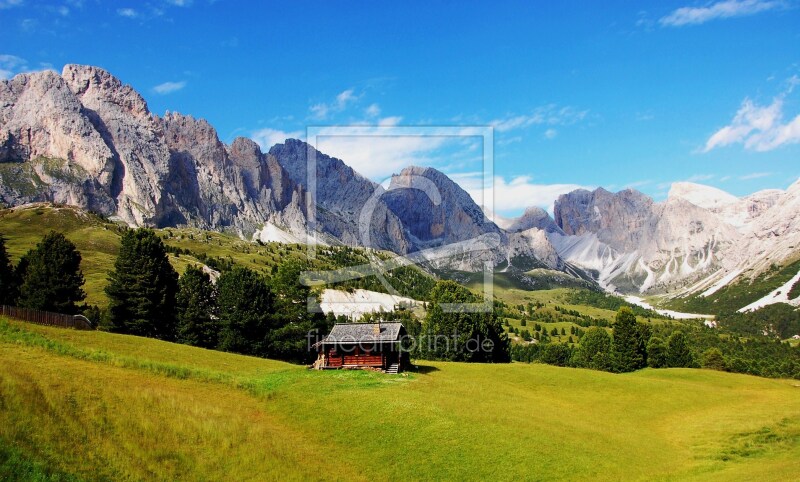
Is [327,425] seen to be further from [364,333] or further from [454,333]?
[454,333]

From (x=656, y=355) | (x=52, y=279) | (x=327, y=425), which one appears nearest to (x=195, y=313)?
(x=52, y=279)

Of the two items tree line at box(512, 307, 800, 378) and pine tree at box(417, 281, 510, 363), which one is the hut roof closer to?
pine tree at box(417, 281, 510, 363)

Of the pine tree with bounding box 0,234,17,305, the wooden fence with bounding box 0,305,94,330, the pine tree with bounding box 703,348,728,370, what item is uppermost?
the pine tree with bounding box 0,234,17,305

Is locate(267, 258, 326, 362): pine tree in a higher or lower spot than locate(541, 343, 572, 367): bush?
higher

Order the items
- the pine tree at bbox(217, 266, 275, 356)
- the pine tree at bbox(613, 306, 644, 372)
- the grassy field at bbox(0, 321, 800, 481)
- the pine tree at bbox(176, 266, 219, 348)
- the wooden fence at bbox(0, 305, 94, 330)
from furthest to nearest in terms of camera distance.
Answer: the pine tree at bbox(613, 306, 644, 372)
the pine tree at bbox(176, 266, 219, 348)
the pine tree at bbox(217, 266, 275, 356)
the wooden fence at bbox(0, 305, 94, 330)
the grassy field at bbox(0, 321, 800, 481)

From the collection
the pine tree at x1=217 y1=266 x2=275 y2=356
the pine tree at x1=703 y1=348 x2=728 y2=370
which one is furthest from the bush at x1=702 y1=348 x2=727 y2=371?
the pine tree at x1=217 y1=266 x2=275 y2=356

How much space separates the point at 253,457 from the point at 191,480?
4.34 metres

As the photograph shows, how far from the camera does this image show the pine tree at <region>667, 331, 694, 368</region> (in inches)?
3851

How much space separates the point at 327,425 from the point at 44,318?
33240mm

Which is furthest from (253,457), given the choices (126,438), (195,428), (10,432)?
(10,432)

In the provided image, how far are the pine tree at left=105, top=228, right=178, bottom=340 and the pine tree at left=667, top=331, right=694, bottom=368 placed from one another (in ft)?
290

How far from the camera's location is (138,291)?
71.2 metres

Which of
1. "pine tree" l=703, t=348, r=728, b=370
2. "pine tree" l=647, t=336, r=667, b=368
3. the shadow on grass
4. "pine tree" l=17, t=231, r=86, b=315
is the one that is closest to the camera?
the shadow on grass

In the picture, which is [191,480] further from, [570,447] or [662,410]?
[662,410]
